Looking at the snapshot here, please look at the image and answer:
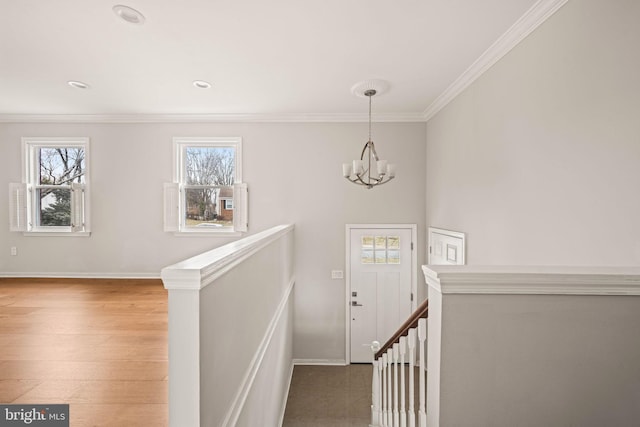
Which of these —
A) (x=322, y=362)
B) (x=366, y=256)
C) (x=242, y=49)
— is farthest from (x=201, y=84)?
(x=322, y=362)

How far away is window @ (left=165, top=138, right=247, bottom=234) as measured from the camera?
4234 mm

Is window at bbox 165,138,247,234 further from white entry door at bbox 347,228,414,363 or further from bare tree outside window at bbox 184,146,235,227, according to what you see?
white entry door at bbox 347,228,414,363

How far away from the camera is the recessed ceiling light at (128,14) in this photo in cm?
199

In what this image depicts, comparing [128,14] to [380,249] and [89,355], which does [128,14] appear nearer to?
[89,355]

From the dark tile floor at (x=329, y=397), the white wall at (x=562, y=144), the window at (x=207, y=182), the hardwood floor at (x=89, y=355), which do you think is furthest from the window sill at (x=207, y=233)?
the white wall at (x=562, y=144)

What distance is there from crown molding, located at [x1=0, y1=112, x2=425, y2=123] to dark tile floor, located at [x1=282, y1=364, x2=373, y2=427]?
3642 millimetres

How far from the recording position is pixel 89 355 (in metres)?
1.89

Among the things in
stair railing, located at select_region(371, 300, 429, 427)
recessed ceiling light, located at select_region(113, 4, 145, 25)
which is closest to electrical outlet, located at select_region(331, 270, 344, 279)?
stair railing, located at select_region(371, 300, 429, 427)

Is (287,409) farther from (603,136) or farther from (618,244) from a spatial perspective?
(603,136)

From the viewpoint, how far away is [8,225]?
4.17 m

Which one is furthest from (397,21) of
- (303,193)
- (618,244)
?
(303,193)

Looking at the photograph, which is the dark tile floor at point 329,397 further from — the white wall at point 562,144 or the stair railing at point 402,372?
the white wall at point 562,144

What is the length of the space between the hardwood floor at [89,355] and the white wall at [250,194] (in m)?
1.05

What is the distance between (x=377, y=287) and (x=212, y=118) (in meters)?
3.49
